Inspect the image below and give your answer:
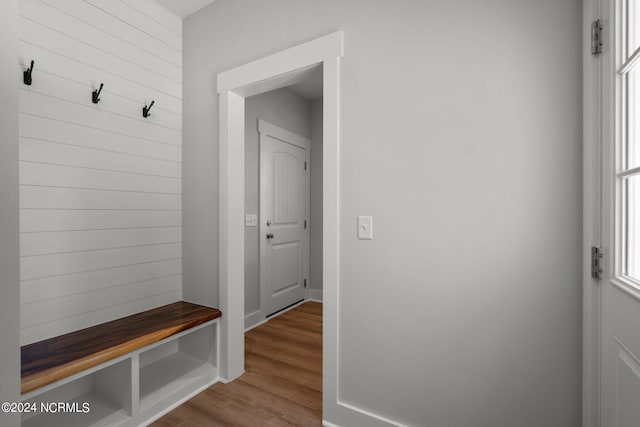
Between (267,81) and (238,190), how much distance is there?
0.78 m

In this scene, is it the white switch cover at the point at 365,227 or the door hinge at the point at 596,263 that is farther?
the white switch cover at the point at 365,227

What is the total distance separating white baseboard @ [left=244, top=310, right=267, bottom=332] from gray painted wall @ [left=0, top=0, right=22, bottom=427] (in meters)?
2.18

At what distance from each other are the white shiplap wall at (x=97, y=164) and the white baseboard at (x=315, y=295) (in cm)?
205

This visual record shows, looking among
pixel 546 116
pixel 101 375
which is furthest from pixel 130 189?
pixel 546 116

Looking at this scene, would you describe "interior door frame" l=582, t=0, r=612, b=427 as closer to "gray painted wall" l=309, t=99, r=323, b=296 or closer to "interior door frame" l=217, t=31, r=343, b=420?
"interior door frame" l=217, t=31, r=343, b=420

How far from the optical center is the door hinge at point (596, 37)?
1.00m

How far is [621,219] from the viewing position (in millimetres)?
891

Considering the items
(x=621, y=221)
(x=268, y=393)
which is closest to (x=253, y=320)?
(x=268, y=393)

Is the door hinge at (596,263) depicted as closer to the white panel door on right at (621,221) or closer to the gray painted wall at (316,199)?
the white panel door on right at (621,221)

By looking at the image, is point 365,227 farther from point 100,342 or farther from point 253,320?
point 253,320

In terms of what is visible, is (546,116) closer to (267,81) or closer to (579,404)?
(579,404)

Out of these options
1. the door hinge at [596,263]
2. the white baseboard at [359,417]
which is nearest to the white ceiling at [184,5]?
the door hinge at [596,263]

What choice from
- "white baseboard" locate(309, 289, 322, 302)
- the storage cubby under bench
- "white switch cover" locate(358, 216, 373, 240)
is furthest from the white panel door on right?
"white baseboard" locate(309, 289, 322, 302)

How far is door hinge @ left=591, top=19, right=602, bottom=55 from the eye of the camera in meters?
1.00
